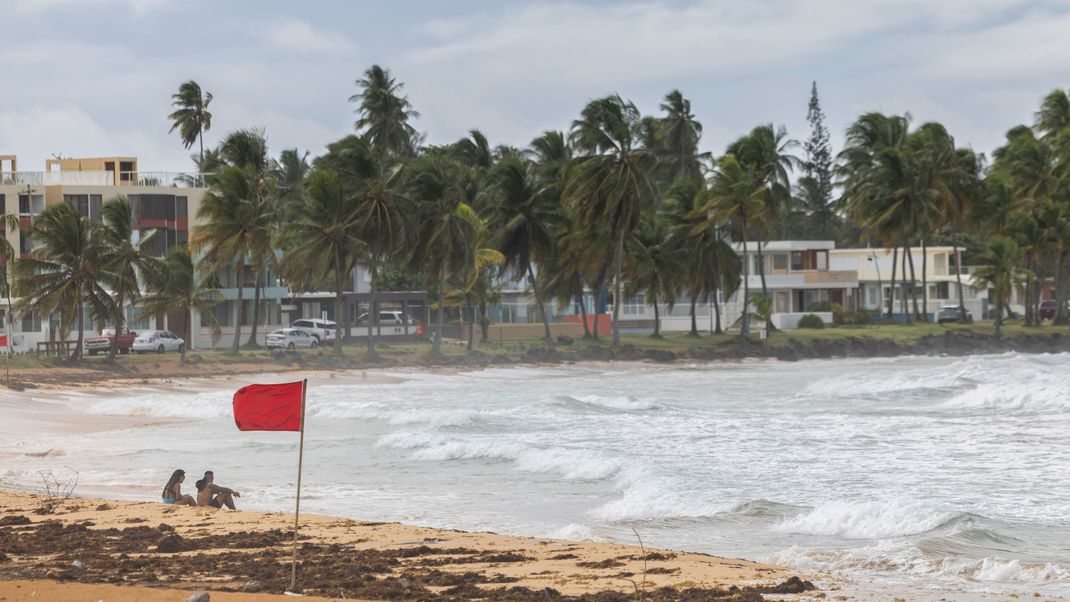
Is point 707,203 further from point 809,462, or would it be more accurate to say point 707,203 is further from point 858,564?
point 858,564

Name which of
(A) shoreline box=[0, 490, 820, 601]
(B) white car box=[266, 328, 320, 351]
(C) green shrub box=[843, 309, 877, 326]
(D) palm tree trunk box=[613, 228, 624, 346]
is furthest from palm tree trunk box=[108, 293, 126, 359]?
(C) green shrub box=[843, 309, 877, 326]

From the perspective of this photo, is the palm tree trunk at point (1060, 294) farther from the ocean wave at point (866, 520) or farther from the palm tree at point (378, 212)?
the ocean wave at point (866, 520)

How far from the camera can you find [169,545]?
12.2 metres

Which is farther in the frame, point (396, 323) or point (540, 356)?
point (396, 323)

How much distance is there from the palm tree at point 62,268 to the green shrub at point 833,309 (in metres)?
42.0

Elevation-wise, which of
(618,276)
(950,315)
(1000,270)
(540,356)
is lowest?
(540,356)

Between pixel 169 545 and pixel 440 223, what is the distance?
39.2m

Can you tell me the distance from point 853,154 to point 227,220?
41349 mm

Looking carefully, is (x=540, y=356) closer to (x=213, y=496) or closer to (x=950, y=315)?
(x=950, y=315)

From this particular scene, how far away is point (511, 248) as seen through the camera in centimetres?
5800

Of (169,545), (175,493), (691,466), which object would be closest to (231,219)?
(691,466)

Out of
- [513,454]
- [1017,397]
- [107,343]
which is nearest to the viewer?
[513,454]

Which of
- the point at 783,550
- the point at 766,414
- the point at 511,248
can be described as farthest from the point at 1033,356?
the point at 783,550

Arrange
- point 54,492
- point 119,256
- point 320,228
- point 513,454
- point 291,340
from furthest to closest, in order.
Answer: point 291,340 < point 320,228 < point 119,256 < point 513,454 < point 54,492
